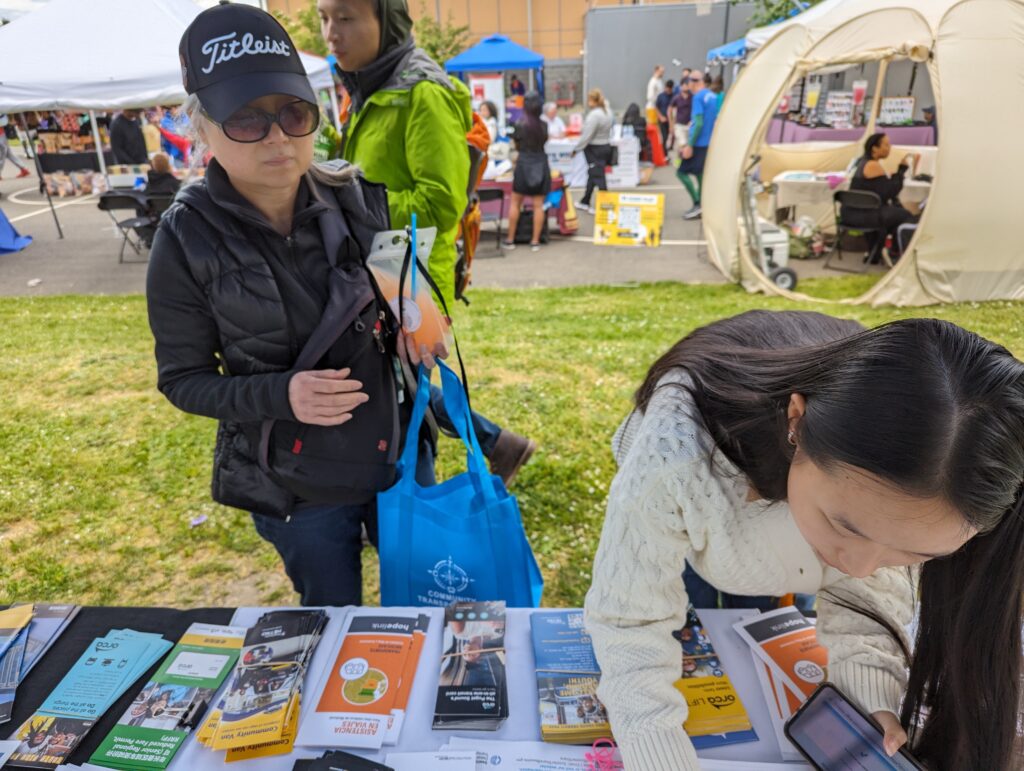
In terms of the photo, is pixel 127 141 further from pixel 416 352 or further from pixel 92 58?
pixel 416 352

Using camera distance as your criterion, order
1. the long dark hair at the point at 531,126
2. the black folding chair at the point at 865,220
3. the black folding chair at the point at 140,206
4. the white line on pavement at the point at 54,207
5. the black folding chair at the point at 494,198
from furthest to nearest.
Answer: the white line on pavement at the point at 54,207 < the black folding chair at the point at 494,198 < the black folding chair at the point at 140,206 < the long dark hair at the point at 531,126 < the black folding chair at the point at 865,220

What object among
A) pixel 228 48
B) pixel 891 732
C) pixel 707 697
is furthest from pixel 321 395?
pixel 891 732

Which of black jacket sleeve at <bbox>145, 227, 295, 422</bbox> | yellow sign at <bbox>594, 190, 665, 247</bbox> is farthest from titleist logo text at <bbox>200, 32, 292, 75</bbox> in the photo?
yellow sign at <bbox>594, 190, 665, 247</bbox>

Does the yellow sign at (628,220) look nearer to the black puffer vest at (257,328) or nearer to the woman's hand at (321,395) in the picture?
the black puffer vest at (257,328)

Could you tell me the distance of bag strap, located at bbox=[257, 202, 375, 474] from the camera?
1.38m

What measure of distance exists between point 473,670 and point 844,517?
0.74 m

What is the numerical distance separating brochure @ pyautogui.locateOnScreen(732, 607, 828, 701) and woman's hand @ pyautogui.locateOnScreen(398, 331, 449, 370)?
0.91 metres

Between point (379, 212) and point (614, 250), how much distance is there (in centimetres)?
653

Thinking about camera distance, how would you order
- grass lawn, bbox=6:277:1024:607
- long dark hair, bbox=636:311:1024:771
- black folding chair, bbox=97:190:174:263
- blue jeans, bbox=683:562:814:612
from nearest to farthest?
long dark hair, bbox=636:311:1024:771
blue jeans, bbox=683:562:814:612
grass lawn, bbox=6:277:1024:607
black folding chair, bbox=97:190:174:263

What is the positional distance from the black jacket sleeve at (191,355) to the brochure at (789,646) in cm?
106

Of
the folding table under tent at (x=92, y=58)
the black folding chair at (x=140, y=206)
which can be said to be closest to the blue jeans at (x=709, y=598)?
the folding table under tent at (x=92, y=58)

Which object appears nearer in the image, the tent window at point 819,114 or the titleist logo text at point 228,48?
the titleist logo text at point 228,48

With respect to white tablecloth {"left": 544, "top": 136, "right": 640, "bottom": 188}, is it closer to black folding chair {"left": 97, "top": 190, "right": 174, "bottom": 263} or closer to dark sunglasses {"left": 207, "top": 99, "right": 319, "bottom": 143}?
black folding chair {"left": 97, "top": 190, "right": 174, "bottom": 263}

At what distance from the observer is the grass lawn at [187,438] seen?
2674 mm
